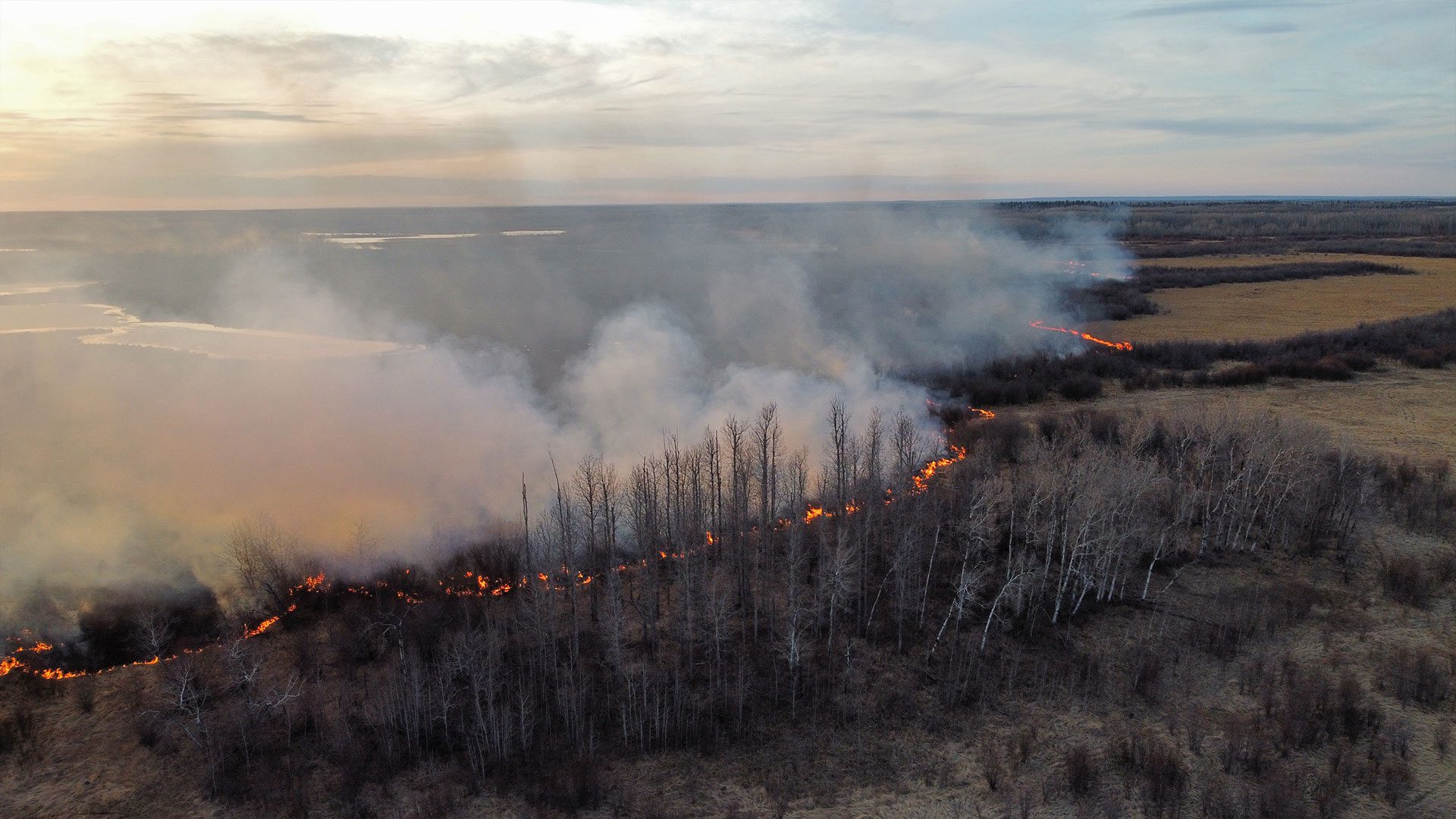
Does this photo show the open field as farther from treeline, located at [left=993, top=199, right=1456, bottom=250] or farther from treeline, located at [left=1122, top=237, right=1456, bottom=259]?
treeline, located at [left=993, top=199, right=1456, bottom=250]

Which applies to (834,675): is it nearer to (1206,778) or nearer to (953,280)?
(1206,778)

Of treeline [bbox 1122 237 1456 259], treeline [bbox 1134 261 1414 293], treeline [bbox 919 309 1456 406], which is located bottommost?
treeline [bbox 919 309 1456 406]

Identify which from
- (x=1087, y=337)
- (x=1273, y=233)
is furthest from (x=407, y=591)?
(x=1273, y=233)

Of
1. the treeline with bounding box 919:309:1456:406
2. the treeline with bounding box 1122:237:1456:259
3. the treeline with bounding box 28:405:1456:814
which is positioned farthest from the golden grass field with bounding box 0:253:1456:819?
the treeline with bounding box 1122:237:1456:259

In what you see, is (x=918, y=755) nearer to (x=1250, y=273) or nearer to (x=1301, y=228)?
(x=1250, y=273)

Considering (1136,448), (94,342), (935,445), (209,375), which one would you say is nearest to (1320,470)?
(1136,448)

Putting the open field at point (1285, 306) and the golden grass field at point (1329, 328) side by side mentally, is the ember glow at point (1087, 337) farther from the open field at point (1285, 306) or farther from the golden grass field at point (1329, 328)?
the golden grass field at point (1329, 328)
